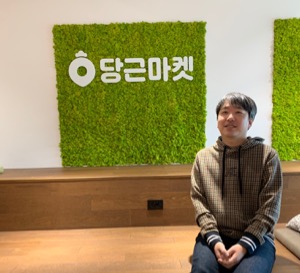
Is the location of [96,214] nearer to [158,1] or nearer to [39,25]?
[39,25]

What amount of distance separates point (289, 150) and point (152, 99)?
54.2 inches

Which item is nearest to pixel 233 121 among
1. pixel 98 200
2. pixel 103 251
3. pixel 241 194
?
pixel 241 194

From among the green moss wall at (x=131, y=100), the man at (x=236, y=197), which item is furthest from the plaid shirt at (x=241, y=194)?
the green moss wall at (x=131, y=100)

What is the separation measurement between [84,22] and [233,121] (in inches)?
73.9

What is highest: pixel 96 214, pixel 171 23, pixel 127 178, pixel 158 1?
pixel 158 1

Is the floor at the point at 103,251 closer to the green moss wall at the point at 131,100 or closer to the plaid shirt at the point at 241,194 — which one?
the plaid shirt at the point at 241,194

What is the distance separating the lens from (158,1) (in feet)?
9.11

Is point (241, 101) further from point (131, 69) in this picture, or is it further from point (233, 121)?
point (131, 69)

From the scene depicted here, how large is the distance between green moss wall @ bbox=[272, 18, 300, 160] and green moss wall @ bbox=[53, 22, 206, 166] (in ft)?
Result: 2.25

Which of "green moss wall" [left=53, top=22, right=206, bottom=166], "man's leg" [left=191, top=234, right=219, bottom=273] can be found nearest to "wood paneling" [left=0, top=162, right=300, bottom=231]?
"green moss wall" [left=53, top=22, right=206, bottom=166]

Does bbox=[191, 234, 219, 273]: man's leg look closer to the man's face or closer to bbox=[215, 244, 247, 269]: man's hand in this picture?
bbox=[215, 244, 247, 269]: man's hand

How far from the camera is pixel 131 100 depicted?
281 cm

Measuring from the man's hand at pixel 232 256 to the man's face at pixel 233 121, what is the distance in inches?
20.5

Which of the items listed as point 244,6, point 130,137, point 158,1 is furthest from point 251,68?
point 130,137
